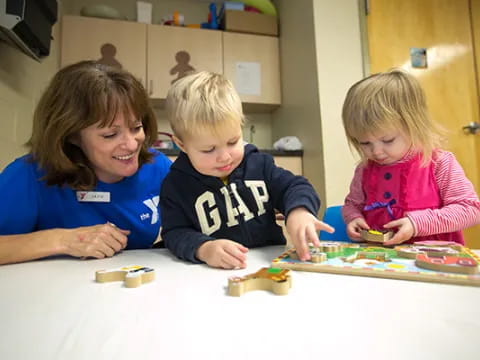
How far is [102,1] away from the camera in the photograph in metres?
2.86

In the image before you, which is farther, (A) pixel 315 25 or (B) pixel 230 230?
(A) pixel 315 25

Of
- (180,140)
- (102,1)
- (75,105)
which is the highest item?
(102,1)

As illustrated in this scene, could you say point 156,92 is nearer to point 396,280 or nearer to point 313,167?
point 313,167

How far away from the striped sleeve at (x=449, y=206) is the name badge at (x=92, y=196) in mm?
876

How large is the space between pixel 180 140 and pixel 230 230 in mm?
272

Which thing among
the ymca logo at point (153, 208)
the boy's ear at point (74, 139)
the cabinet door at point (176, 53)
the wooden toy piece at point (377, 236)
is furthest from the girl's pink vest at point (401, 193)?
the cabinet door at point (176, 53)

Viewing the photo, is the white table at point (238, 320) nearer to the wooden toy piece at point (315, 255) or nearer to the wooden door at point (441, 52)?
the wooden toy piece at point (315, 255)

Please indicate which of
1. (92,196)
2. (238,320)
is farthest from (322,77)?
(238,320)

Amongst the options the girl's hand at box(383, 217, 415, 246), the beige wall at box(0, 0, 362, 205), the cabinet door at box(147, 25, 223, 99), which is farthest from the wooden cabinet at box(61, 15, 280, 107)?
the girl's hand at box(383, 217, 415, 246)


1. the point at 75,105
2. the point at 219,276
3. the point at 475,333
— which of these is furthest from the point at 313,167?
the point at 475,333

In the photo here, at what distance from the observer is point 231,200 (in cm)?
85

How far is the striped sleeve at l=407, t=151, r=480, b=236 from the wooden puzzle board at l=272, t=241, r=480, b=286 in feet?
0.61

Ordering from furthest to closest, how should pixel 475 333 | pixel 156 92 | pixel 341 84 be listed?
pixel 156 92 < pixel 341 84 < pixel 475 333

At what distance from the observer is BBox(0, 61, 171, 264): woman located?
35.9 inches
